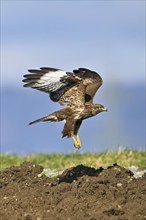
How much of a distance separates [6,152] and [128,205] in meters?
8.17

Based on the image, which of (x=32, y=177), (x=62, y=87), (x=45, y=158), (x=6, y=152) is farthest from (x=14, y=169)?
(x=6, y=152)

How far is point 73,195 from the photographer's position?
11.0 meters

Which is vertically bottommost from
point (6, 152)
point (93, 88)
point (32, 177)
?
point (6, 152)

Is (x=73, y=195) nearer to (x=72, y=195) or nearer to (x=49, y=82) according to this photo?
(x=72, y=195)

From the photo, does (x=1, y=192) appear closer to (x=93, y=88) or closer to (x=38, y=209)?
(x=38, y=209)

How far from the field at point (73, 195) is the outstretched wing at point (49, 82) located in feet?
3.47

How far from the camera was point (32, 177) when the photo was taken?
12430 mm

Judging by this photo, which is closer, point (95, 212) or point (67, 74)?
point (95, 212)

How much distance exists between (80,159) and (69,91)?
399 cm

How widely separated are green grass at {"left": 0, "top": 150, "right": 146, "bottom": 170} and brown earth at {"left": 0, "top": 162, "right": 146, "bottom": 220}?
3.59 meters

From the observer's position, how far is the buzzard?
12906 millimetres

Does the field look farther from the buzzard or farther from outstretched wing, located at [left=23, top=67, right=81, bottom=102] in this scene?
outstretched wing, located at [left=23, top=67, right=81, bottom=102]

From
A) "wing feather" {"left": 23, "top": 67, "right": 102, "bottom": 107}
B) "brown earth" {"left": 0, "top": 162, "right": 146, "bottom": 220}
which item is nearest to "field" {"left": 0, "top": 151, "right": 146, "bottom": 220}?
"brown earth" {"left": 0, "top": 162, "right": 146, "bottom": 220}

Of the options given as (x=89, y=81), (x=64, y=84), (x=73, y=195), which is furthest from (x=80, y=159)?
(x=73, y=195)
